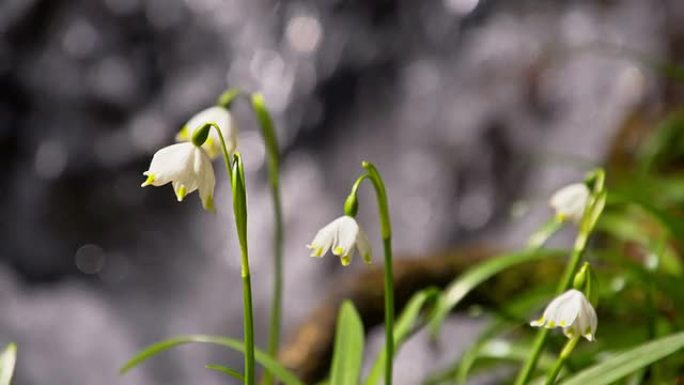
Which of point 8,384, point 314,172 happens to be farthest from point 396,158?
point 8,384

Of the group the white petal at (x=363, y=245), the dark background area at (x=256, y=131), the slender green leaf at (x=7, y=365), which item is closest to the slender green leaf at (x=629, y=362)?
A: the white petal at (x=363, y=245)

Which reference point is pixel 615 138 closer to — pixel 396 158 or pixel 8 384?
pixel 396 158

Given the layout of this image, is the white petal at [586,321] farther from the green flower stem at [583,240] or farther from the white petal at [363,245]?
the white petal at [363,245]

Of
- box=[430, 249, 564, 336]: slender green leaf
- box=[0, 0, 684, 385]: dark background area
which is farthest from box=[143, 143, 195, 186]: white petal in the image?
box=[0, 0, 684, 385]: dark background area

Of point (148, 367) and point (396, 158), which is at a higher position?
point (396, 158)

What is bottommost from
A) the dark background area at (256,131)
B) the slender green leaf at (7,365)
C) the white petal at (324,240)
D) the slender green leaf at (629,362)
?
the slender green leaf at (7,365)

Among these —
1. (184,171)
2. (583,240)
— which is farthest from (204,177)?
(583,240)
